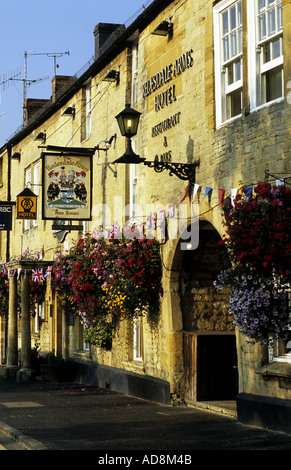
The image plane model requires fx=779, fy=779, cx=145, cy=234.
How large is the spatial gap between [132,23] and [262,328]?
29.5 ft

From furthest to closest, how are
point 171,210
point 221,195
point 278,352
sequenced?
1. point 171,210
2. point 221,195
3. point 278,352

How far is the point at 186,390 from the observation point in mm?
14703

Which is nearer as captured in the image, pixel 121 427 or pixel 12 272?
pixel 121 427

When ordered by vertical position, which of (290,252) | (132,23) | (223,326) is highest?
(132,23)

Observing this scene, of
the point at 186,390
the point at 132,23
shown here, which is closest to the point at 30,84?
the point at 132,23

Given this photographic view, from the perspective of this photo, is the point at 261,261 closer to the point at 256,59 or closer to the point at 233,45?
the point at 256,59

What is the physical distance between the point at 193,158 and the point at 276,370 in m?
4.44

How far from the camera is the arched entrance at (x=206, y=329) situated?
47.1ft

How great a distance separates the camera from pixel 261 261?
9.80 metres

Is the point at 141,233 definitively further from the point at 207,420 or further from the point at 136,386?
the point at 207,420

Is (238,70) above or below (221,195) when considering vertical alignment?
above

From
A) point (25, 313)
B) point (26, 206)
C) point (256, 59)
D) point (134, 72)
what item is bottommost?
point (25, 313)

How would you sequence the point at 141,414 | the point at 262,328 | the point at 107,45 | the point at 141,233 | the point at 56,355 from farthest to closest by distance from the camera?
the point at 56,355 → the point at 107,45 → the point at 141,233 → the point at 141,414 → the point at 262,328

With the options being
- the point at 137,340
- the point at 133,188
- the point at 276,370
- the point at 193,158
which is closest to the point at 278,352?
the point at 276,370
